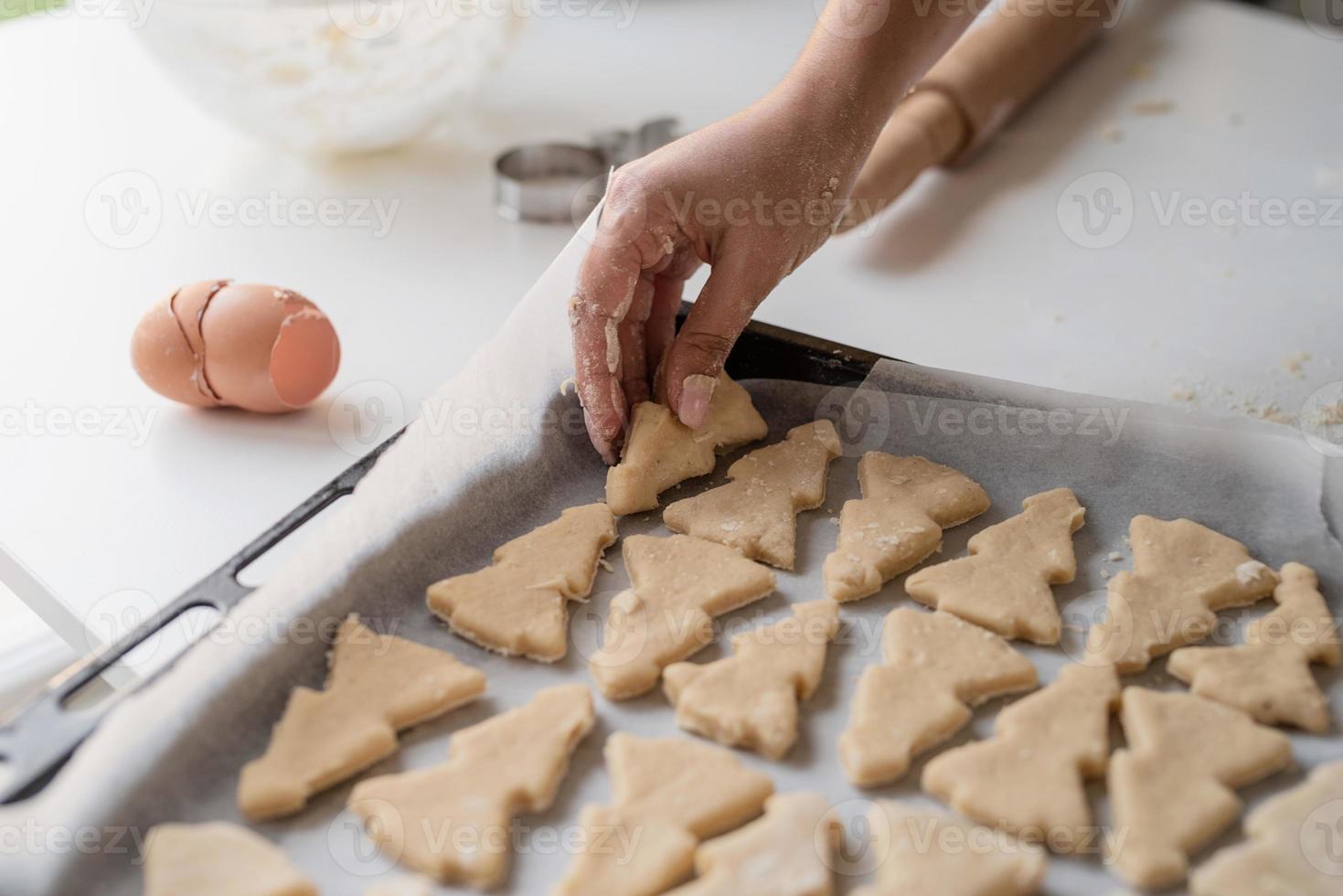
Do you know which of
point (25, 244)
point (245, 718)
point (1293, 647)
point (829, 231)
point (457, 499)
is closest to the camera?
point (245, 718)

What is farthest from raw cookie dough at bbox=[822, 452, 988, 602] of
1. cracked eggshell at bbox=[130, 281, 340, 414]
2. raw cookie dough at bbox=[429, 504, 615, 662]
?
cracked eggshell at bbox=[130, 281, 340, 414]

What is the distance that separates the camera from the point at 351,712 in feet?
3.86

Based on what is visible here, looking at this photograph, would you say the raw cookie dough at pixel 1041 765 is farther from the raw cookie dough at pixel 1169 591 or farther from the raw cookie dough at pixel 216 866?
the raw cookie dough at pixel 216 866

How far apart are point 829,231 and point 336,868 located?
3.15 feet

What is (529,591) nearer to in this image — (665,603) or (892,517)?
(665,603)

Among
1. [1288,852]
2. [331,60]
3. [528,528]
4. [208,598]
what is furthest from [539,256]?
[1288,852]

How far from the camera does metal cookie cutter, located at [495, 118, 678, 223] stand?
215 cm

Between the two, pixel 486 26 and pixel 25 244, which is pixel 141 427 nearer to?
pixel 25 244

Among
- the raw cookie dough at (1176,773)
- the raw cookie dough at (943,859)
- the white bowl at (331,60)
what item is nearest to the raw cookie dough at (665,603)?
the raw cookie dough at (943,859)

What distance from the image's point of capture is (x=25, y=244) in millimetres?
2094

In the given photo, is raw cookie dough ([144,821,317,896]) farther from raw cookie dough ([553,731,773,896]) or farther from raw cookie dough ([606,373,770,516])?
raw cookie dough ([606,373,770,516])

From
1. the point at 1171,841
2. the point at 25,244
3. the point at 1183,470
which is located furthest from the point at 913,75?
the point at 25,244

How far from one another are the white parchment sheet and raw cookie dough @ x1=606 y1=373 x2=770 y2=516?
3 cm

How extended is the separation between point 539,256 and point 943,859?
4.29 feet
